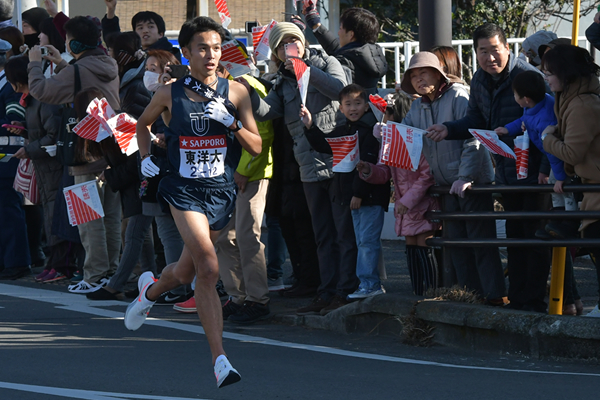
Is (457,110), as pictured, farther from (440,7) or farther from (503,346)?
(503,346)

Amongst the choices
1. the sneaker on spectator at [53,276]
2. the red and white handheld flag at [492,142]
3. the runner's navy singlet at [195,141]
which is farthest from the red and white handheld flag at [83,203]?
the red and white handheld flag at [492,142]

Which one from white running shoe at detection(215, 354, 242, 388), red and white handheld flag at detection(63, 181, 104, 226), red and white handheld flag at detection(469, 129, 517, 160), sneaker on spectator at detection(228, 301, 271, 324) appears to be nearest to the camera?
white running shoe at detection(215, 354, 242, 388)

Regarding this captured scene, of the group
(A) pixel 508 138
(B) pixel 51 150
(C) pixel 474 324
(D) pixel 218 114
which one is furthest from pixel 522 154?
(B) pixel 51 150

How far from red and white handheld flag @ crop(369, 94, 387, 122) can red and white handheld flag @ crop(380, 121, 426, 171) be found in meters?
0.58

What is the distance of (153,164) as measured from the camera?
245 inches

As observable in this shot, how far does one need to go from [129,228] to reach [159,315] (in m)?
1.12

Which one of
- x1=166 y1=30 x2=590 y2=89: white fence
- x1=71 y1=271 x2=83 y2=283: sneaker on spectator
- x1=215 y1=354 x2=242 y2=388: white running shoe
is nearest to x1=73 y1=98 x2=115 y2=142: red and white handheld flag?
x1=71 y1=271 x2=83 y2=283: sneaker on spectator

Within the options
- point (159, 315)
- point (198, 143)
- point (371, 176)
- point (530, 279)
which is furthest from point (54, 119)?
point (530, 279)

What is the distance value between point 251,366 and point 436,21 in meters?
3.61

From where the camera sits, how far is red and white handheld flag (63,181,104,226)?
928 cm

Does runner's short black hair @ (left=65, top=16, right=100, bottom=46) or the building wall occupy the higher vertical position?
the building wall

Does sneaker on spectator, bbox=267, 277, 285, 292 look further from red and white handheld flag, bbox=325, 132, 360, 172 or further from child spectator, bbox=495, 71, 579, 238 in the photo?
child spectator, bbox=495, 71, 579, 238

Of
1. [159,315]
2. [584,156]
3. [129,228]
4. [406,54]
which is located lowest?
[159,315]

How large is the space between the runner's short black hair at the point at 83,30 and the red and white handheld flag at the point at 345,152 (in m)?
3.18
